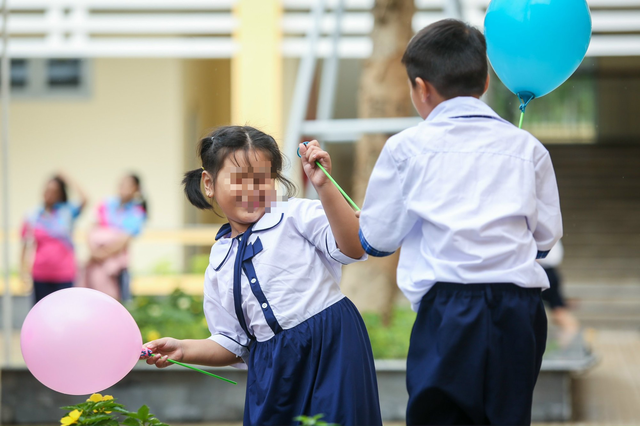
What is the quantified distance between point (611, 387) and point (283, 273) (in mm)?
4315

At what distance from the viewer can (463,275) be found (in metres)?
1.82

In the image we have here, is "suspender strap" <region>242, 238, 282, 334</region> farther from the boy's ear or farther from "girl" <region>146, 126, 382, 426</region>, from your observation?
the boy's ear

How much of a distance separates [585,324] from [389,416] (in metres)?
4.48

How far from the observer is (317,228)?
2.06 metres

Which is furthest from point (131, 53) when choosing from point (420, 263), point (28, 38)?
point (420, 263)

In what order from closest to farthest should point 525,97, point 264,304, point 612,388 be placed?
point 264,304 < point 525,97 < point 612,388

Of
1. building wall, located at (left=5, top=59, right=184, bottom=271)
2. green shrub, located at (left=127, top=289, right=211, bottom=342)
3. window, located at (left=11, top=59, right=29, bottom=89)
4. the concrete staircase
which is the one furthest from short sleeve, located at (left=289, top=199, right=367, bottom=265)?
window, located at (left=11, top=59, right=29, bottom=89)

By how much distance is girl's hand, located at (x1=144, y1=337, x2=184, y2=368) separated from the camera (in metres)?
2.06

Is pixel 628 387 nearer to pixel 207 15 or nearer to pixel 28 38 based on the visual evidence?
pixel 207 15

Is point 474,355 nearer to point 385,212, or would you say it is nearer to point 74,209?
point 385,212

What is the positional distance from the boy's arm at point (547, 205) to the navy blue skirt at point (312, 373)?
563 mm

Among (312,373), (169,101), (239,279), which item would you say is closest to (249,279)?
(239,279)

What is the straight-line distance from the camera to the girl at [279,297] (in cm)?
198

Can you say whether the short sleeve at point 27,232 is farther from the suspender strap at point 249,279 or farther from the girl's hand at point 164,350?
the suspender strap at point 249,279
